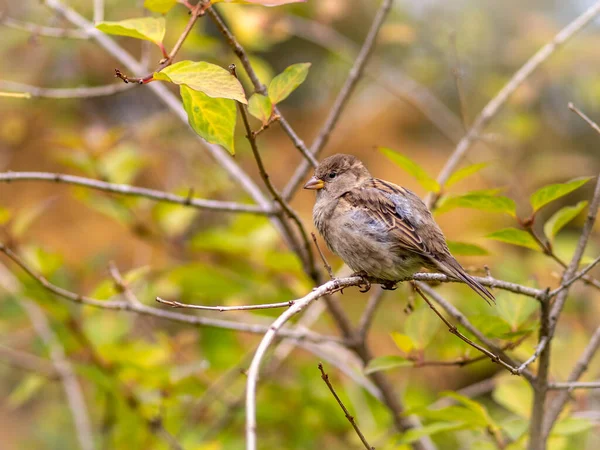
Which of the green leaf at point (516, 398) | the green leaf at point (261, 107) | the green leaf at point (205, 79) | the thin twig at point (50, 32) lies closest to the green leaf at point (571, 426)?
the green leaf at point (516, 398)

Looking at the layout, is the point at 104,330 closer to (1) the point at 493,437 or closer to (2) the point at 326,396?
(2) the point at 326,396

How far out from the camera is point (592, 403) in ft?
13.7

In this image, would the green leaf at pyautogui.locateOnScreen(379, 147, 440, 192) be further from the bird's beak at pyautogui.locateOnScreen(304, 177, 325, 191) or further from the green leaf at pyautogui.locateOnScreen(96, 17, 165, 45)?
the green leaf at pyautogui.locateOnScreen(96, 17, 165, 45)

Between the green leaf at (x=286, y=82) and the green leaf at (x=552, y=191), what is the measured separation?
711 mm

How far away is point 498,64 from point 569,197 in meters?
1.34

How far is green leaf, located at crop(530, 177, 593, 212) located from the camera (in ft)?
5.73

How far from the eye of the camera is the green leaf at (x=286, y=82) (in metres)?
1.67

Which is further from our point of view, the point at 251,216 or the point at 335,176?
the point at 251,216

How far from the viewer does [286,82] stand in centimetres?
167

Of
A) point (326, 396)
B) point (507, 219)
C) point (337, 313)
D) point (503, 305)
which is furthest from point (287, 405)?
point (507, 219)

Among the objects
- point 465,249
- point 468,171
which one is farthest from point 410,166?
point 465,249

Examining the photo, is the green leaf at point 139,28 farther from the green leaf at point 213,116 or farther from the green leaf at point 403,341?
the green leaf at point 403,341

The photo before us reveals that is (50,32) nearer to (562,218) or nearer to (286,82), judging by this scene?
(286,82)

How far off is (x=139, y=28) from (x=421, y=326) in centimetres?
120
